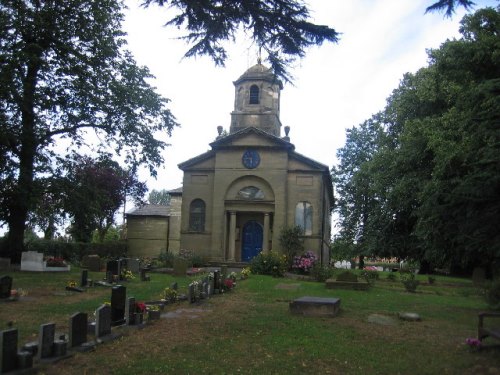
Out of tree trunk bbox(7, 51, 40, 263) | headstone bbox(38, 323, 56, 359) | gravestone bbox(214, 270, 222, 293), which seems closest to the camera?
headstone bbox(38, 323, 56, 359)

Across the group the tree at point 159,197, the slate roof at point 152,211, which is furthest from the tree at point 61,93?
the tree at point 159,197

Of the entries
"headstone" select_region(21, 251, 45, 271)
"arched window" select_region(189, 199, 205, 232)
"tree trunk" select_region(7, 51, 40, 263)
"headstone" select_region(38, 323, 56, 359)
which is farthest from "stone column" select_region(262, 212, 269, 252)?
"headstone" select_region(38, 323, 56, 359)

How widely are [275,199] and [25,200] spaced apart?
14.3m

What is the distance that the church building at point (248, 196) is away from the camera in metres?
30.6

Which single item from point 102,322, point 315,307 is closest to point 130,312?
point 102,322

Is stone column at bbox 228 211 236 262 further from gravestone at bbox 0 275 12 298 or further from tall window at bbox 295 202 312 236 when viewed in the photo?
gravestone at bbox 0 275 12 298

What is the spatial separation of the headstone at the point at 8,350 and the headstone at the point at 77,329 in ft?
4.37

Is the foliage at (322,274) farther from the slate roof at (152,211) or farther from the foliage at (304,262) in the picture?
the slate roof at (152,211)

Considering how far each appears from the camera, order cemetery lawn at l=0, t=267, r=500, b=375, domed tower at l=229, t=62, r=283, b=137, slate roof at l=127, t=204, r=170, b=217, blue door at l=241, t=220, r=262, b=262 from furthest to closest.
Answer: slate roof at l=127, t=204, r=170, b=217 → domed tower at l=229, t=62, r=283, b=137 → blue door at l=241, t=220, r=262, b=262 → cemetery lawn at l=0, t=267, r=500, b=375

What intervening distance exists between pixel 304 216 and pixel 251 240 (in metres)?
3.94

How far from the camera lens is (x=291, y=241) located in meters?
29.4

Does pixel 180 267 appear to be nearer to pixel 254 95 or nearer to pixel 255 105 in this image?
pixel 255 105

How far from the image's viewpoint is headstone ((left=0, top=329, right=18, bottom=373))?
21.8 feet

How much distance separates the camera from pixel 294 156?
3142 centimetres
